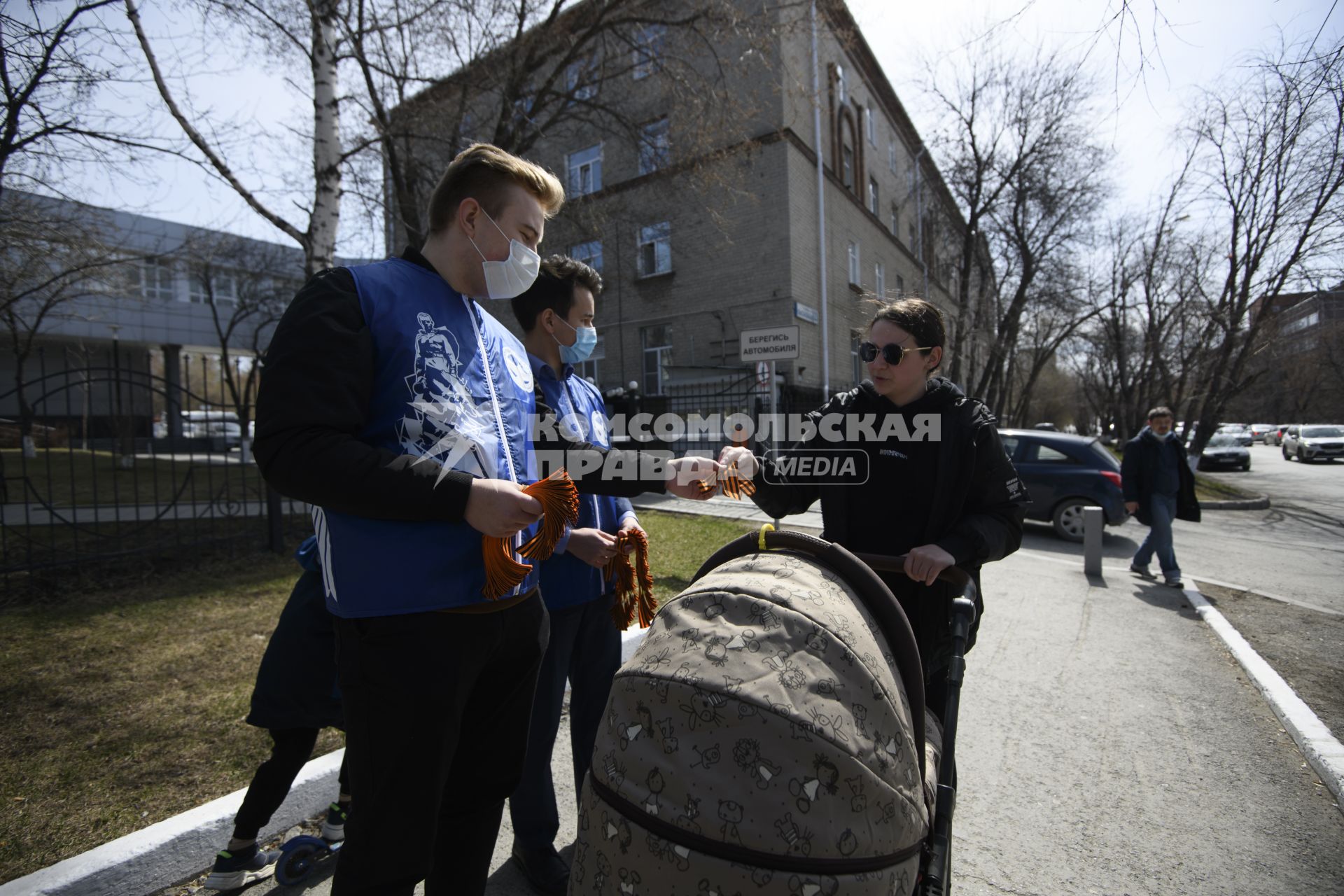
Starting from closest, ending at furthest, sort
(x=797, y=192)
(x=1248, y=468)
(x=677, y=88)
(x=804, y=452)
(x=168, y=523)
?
(x=804, y=452), (x=168, y=523), (x=677, y=88), (x=797, y=192), (x=1248, y=468)

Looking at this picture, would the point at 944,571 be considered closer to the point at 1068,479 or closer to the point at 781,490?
the point at 781,490

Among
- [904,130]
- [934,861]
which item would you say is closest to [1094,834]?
[934,861]

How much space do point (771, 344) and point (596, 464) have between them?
6.53 metres

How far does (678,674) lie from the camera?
4.25 ft

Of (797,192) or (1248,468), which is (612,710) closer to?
(797,192)

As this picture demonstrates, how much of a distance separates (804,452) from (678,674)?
1.38m

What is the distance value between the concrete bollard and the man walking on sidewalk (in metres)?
0.40

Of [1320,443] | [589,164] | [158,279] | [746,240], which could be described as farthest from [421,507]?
[1320,443]

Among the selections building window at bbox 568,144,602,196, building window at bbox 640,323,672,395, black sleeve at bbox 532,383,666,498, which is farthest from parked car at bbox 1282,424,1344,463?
black sleeve at bbox 532,383,666,498

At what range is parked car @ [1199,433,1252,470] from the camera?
26031mm

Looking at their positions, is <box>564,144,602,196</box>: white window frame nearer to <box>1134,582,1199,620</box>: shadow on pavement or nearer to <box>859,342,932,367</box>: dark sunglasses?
<box>1134,582,1199,620</box>: shadow on pavement

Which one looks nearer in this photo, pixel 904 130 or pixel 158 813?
pixel 158 813

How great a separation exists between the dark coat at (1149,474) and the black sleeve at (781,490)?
677cm

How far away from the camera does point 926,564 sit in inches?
83.6
